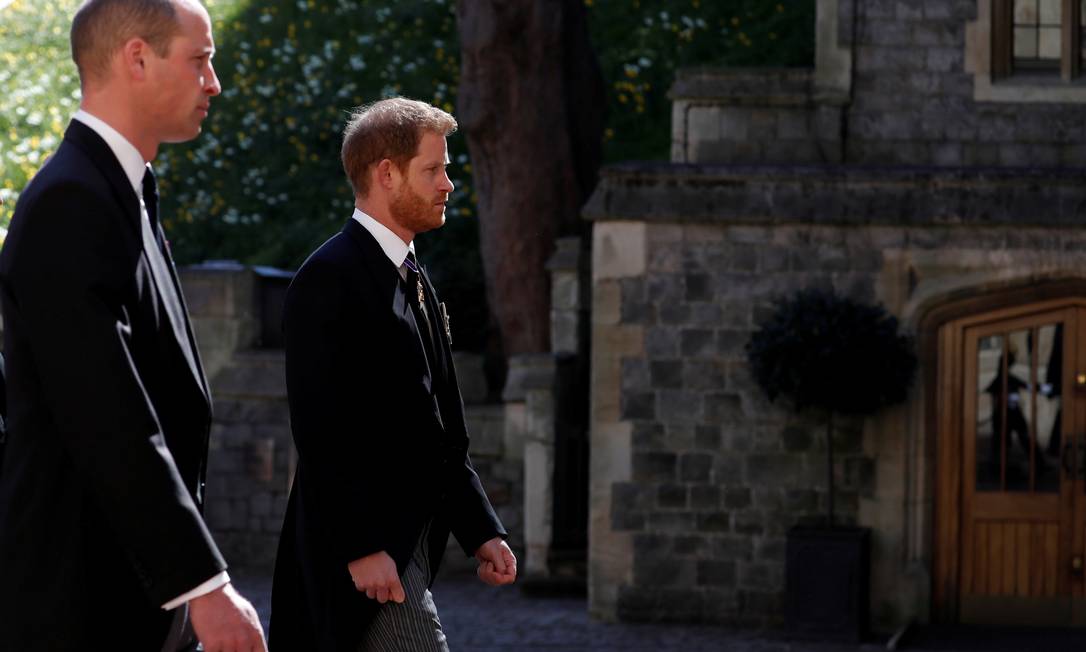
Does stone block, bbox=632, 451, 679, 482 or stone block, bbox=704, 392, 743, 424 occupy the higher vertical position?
stone block, bbox=704, 392, 743, 424

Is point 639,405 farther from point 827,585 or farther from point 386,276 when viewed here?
point 386,276

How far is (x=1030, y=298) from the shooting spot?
37.7 feet

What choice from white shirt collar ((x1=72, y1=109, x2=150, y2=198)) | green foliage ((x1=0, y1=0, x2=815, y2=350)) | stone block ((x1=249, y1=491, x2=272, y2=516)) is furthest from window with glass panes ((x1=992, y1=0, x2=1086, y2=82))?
white shirt collar ((x1=72, y1=109, x2=150, y2=198))

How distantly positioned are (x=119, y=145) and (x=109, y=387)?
441mm

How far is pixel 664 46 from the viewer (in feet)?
67.1

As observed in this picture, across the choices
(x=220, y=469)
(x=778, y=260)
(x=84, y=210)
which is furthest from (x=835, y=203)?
(x=84, y=210)

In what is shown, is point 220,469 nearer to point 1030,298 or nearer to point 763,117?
point 763,117

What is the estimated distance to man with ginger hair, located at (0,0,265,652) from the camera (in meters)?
2.92

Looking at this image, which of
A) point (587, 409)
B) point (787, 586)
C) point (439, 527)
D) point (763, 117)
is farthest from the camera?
point (587, 409)

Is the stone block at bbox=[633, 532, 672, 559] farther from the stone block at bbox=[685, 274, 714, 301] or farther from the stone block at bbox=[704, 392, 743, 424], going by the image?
the stone block at bbox=[685, 274, 714, 301]

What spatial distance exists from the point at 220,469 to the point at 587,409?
291cm

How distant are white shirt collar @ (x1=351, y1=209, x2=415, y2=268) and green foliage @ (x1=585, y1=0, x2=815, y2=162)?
14.8 metres

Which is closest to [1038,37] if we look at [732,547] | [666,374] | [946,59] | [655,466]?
[946,59]

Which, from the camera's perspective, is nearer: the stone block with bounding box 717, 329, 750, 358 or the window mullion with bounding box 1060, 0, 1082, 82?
the stone block with bounding box 717, 329, 750, 358
